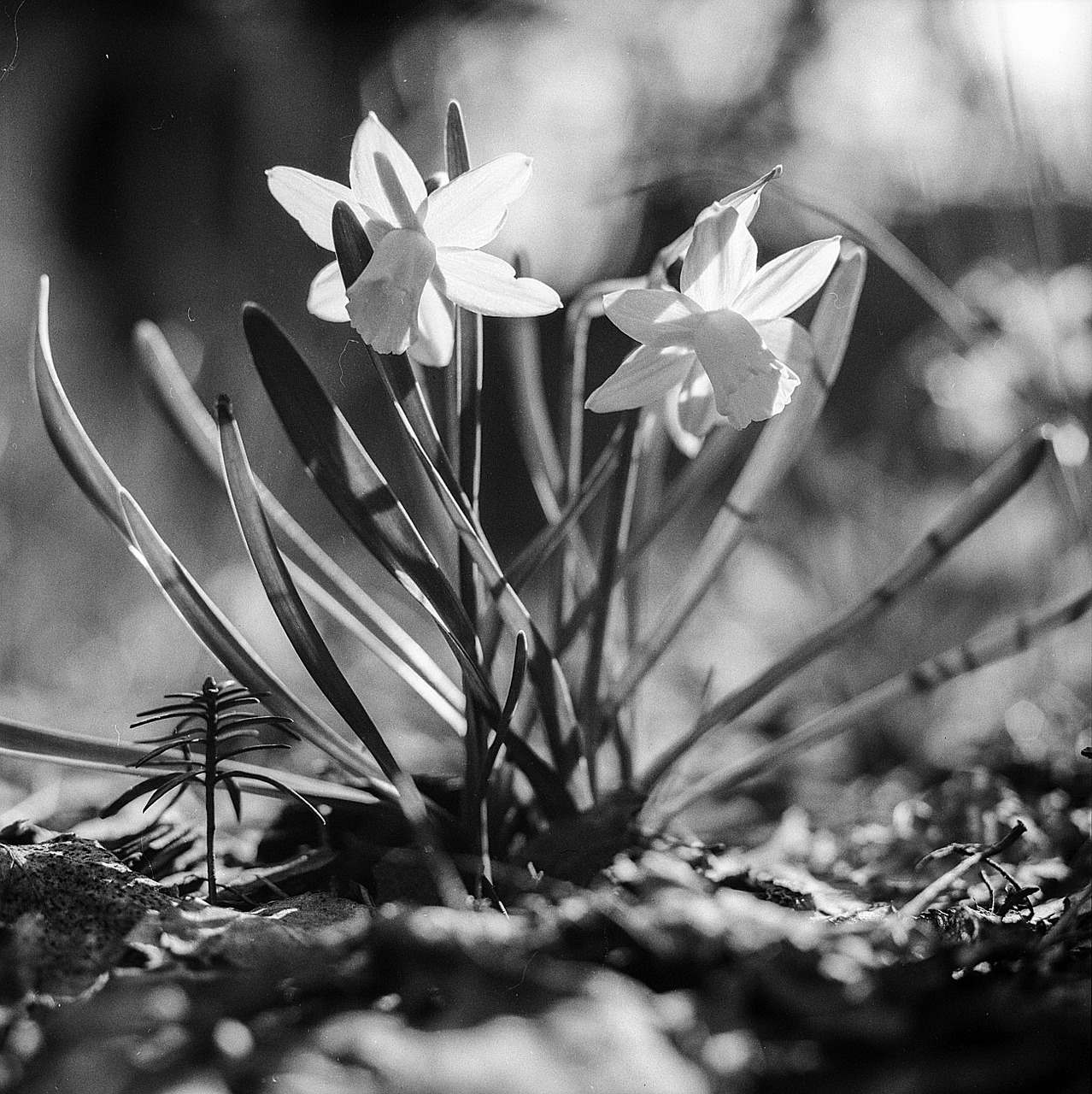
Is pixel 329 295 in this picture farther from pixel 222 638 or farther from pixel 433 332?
pixel 222 638

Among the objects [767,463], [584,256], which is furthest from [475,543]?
[584,256]

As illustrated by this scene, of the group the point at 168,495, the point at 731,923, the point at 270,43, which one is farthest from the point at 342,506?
the point at 270,43

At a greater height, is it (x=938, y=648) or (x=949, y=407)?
(x=949, y=407)

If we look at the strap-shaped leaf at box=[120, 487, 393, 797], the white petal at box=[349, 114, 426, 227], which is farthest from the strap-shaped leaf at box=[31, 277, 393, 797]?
the white petal at box=[349, 114, 426, 227]

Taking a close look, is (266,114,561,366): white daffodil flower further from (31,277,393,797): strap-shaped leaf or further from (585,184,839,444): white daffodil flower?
(31,277,393,797): strap-shaped leaf

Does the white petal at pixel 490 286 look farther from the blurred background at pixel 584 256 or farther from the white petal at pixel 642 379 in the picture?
the blurred background at pixel 584 256

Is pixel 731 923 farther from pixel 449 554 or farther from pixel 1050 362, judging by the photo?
pixel 1050 362
